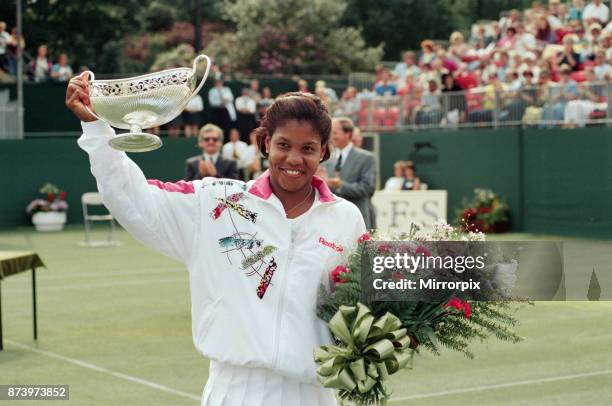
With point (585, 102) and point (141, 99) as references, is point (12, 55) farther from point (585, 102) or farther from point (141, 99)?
point (141, 99)

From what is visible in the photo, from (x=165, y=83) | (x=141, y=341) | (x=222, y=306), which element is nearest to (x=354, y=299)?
(x=222, y=306)

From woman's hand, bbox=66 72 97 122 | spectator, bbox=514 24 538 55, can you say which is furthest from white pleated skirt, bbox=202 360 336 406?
spectator, bbox=514 24 538 55

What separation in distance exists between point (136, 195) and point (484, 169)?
19.9 metres

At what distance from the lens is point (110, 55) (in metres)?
40.6

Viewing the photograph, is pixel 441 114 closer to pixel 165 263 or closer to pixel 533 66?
pixel 533 66

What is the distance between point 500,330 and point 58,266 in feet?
46.8

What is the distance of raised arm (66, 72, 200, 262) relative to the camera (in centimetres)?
Answer: 348

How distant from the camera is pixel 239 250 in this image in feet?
11.9

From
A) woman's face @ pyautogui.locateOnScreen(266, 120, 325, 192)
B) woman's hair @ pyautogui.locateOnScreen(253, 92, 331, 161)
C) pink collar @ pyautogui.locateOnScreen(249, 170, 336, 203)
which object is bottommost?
pink collar @ pyautogui.locateOnScreen(249, 170, 336, 203)

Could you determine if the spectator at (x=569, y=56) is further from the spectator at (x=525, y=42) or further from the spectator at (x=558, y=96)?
the spectator at (x=525, y=42)

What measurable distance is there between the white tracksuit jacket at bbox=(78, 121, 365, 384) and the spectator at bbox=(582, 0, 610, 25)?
21.1 metres

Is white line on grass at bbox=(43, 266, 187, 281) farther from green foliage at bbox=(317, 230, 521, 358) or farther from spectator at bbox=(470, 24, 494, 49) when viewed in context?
spectator at bbox=(470, 24, 494, 49)

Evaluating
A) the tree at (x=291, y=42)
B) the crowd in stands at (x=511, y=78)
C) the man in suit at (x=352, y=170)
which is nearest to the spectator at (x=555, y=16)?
the crowd in stands at (x=511, y=78)

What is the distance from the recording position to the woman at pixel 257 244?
3.56 meters
